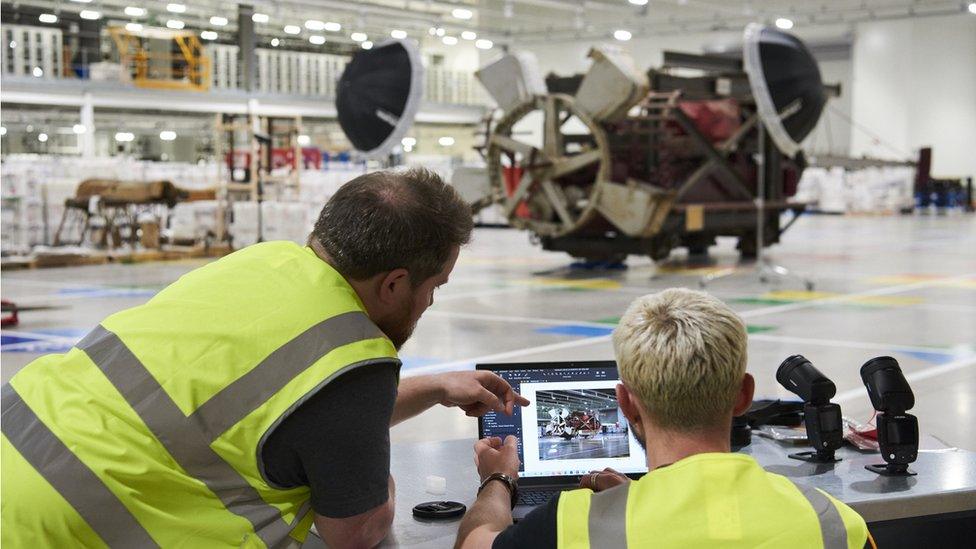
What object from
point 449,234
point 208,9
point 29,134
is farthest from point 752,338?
point 29,134

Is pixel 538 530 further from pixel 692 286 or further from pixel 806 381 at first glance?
pixel 692 286

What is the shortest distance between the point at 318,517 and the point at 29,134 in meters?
33.1

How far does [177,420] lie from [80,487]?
0.20m

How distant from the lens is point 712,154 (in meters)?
13.8

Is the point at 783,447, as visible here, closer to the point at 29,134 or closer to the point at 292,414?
the point at 292,414

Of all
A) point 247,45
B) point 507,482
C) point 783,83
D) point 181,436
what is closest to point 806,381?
point 507,482

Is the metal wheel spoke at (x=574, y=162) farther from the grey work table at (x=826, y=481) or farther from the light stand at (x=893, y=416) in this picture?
the light stand at (x=893, y=416)

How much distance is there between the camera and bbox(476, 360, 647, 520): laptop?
273 centimetres

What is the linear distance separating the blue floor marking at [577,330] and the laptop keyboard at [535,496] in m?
6.47

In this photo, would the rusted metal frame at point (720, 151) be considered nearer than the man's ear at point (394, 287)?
No

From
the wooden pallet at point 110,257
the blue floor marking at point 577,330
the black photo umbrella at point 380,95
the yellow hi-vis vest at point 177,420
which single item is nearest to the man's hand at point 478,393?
the yellow hi-vis vest at point 177,420

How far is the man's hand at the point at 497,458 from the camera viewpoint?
2512 mm

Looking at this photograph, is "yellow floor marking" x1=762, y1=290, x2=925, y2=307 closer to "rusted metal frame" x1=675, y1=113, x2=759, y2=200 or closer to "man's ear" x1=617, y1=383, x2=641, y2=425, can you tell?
"rusted metal frame" x1=675, y1=113, x2=759, y2=200

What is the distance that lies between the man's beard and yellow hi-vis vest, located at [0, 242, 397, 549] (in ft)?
0.61
